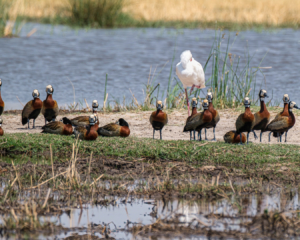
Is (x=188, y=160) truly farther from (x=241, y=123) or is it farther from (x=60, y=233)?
(x=60, y=233)

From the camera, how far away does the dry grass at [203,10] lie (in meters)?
29.7

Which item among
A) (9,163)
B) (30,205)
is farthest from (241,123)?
(30,205)

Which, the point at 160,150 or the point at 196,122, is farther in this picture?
the point at 196,122

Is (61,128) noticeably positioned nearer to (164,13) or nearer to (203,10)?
(164,13)

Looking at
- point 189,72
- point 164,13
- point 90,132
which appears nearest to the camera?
point 90,132

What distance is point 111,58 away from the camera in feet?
69.6

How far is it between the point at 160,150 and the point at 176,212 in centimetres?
Answer: 264

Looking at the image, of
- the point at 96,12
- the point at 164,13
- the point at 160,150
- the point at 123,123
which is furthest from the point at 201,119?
the point at 164,13

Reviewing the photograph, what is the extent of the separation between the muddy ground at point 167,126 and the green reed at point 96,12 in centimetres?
1373

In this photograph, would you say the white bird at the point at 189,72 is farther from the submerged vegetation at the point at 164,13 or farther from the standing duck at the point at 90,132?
the submerged vegetation at the point at 164,13

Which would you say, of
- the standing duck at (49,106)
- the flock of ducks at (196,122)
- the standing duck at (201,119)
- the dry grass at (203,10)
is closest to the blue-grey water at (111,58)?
the dry grass at (203,10)

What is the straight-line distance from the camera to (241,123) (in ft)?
28.1

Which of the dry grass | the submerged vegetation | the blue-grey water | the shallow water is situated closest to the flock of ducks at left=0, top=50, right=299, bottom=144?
the shallow water

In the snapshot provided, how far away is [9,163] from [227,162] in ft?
10.0
